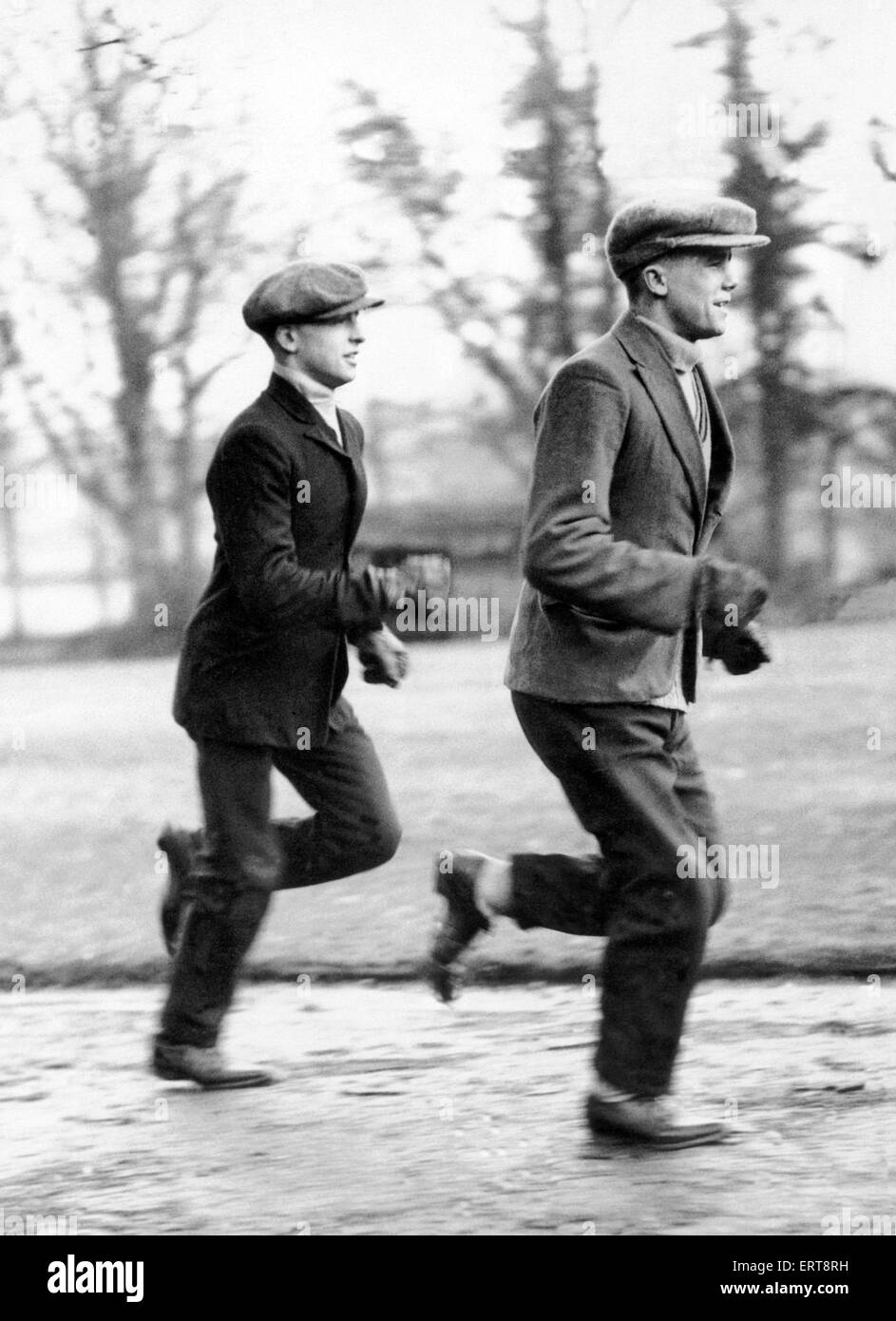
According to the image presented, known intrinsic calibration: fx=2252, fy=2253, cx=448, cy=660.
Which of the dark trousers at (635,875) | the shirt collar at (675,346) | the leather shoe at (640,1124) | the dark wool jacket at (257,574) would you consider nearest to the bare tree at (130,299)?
the dark wool jacket at (257,574)

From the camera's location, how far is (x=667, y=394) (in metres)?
4.21

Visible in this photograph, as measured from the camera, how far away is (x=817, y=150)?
29.5ft

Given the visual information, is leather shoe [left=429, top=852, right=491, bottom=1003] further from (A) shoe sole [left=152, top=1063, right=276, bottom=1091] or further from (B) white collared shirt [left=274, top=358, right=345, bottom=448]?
(B) white collared shirt [left=274, top=358, right=345, bottom=448]

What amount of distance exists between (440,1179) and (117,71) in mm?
4681

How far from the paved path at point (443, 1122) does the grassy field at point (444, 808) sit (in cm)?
55

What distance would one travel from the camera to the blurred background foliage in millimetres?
8930

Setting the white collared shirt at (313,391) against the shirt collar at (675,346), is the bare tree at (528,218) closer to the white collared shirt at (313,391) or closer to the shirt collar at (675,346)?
the white collared shirt at (313,391)

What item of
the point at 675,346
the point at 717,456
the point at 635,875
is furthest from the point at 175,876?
the point at 675,346

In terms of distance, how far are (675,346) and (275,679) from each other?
1094 mm

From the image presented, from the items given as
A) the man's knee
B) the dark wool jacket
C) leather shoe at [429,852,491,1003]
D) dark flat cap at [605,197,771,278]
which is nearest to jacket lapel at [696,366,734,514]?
dark flat cap at [605,197,771,278]

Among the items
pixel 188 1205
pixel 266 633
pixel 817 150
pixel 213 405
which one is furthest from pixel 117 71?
pixel 188 1205

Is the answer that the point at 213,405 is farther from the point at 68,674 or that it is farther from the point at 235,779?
the point at 235,779

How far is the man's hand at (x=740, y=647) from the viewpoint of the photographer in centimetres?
412

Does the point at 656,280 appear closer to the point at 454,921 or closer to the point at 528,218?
the point at 454,921
